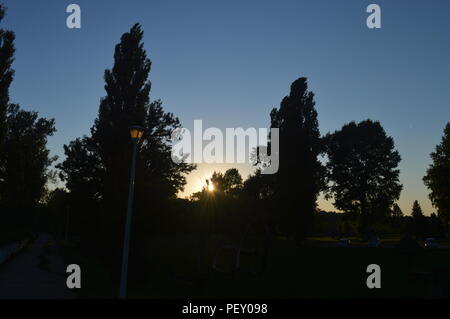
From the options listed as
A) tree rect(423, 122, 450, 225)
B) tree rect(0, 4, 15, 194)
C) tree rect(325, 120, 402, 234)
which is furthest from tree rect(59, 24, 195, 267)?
tree rect(423, 122, 450, 225)

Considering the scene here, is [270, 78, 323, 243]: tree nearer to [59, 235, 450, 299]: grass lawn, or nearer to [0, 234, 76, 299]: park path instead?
[59, 235, 450, 299]: grass lawn

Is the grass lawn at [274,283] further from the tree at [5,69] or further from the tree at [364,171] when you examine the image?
the tree at [364,171]

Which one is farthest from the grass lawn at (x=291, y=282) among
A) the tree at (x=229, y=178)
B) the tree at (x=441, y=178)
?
the tree at (x=229, y=178)

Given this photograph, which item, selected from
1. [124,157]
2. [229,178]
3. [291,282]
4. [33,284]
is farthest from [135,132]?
[229,178]

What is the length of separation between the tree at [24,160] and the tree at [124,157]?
1063 centimetres

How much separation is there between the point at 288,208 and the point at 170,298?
2142 centimetres

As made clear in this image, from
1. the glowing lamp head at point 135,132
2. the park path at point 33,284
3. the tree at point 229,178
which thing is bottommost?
the park path at point 33,284

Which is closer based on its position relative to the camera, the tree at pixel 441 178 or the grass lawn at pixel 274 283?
the grass lawn at pixel 274 283

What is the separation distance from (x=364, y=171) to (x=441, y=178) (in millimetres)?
9150

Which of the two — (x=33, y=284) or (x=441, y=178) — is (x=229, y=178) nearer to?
(x=441, y=178)

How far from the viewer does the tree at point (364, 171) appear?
47.2 metres

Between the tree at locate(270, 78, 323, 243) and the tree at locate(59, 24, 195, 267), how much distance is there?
10.6 metres

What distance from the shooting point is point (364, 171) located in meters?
48.1

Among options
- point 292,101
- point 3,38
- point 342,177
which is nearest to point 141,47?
point 3,38
